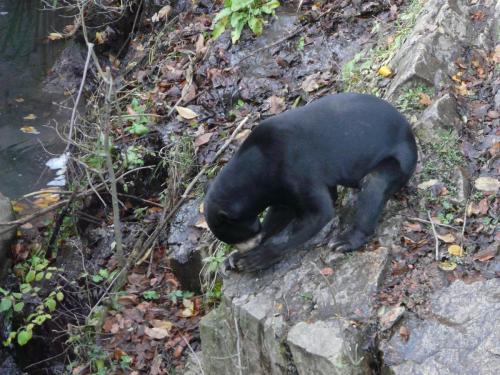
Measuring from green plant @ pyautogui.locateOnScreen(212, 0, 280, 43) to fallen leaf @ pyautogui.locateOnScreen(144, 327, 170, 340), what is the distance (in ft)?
11.3

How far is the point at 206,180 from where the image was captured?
21.9ft

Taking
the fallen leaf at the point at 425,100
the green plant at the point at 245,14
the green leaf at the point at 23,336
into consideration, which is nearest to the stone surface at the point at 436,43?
the fallen leaf at the point at 425,100

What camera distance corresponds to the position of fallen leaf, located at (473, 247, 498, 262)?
429 cm

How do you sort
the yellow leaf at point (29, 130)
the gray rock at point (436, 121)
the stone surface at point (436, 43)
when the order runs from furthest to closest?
the yellow leaf at point (29, 130), the stone surface at point (436, 43), the gray rock at point (436, 121)

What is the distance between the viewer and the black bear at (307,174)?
174 inches

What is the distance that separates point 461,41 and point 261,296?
124 inches

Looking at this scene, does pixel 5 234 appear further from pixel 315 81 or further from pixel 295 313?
pixel 295 313

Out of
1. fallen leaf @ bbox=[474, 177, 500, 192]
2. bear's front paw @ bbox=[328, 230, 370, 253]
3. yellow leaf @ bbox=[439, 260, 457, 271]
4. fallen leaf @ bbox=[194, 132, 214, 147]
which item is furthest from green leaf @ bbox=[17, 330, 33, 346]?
fallen leaf @ bbox=[474, 177, 500, 192]

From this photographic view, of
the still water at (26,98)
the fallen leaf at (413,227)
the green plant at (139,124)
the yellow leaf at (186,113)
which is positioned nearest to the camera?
the fallen leaf at (413,227)

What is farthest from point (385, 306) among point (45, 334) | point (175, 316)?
point (45, 334)

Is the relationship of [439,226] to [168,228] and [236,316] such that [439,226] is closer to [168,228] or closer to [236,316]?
[236,316]

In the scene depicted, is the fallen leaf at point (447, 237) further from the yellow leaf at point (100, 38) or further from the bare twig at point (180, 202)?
the yellow leaf at point (100, 38)

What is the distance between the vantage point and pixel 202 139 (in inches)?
277

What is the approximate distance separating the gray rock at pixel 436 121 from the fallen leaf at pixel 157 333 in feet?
9.13
